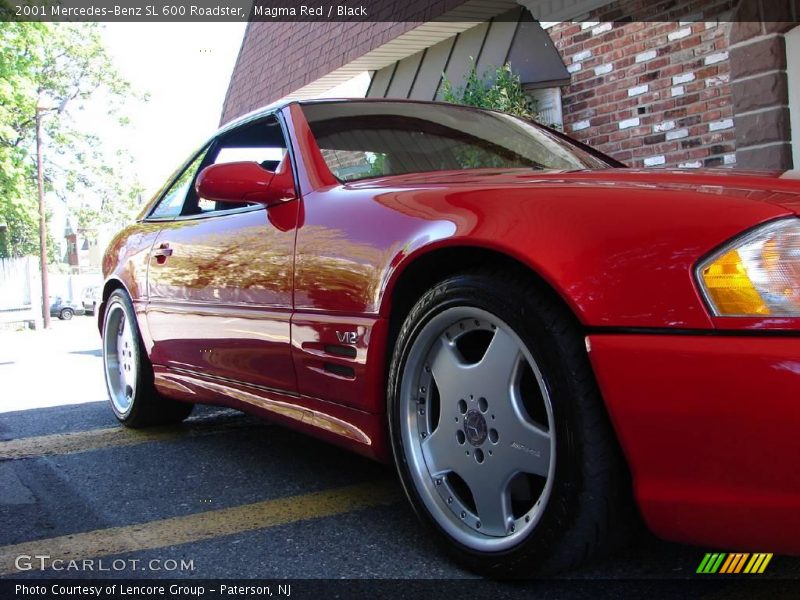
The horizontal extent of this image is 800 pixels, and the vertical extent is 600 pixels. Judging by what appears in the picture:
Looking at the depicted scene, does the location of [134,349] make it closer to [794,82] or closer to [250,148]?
[250,148]

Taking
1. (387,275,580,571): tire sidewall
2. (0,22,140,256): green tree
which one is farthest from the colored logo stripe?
(0,22,140,256): green tree

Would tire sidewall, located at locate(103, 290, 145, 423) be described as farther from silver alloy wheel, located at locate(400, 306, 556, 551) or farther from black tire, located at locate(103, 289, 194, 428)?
silver alloy wheel, located at locate(400, 306, 556, 551)

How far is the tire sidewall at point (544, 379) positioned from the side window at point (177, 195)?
76.1 inches

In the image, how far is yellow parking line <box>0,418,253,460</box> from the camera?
3686mm

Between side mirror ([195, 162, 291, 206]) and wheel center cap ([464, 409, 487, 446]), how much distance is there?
1.09 m

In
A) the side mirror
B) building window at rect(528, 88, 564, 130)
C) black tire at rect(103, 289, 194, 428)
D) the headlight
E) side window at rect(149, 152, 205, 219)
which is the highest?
building window at rect(528, 88, 564, 130)

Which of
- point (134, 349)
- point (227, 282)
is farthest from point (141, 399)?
point (227, 282)

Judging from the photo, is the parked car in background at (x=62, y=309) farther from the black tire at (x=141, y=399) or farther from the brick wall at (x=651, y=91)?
the black tire at (x=141, y=399)

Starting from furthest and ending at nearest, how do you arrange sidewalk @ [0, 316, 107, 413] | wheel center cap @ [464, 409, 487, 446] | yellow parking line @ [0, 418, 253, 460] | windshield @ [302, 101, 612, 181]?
sidewalk @ [0, 316, 107, 413], yellow parking line @ [0, 418, 253, 460], windshield @ [302, 101, 612, 181], wheel center cap @ [464, 409, 487, 446]

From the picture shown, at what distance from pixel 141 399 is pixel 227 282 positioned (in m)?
1.29

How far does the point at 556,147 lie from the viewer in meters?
3.21

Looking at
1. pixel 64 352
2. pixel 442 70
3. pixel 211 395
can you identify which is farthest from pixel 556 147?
pixel 64 352

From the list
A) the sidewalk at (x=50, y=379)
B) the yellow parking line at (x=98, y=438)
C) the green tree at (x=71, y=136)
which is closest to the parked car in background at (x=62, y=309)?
the green tree at (x=71, y=136)

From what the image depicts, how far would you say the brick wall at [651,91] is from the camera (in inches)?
264
